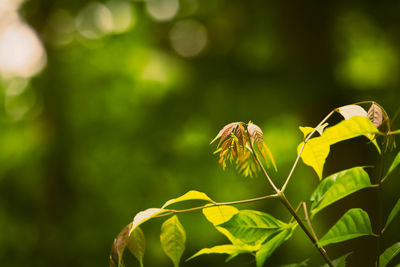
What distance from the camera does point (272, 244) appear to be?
1.86ft

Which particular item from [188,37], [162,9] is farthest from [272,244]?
[188,37]

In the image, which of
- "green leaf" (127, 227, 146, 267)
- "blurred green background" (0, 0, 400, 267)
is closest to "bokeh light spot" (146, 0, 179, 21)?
"blurred green background" (0, 0, 400, 267)

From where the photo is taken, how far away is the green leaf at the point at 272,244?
554mm

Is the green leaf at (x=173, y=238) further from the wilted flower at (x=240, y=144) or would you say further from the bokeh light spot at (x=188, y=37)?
the bokeh light spot at (x=188, y=37)

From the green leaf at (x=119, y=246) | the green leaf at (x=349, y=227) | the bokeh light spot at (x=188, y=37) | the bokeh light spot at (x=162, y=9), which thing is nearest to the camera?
the green leaf at (x=349, y=227)

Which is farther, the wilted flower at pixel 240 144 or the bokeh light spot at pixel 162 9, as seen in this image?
the bokeh light spot at pixel 162 9

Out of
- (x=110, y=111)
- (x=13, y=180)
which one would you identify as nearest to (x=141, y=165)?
(x=110, y=111)

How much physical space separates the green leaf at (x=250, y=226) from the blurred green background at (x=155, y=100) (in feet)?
8.78

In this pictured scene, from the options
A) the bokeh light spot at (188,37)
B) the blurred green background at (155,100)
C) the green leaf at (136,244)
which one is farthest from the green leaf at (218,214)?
the bokeh light spot at (188,37)

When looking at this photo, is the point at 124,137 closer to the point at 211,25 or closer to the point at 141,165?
the point at 141,165

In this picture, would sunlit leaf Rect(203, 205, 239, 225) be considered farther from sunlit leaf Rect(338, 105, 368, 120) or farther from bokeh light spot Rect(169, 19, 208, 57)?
bokeh light spot Rect(169, 19, 208, 57)

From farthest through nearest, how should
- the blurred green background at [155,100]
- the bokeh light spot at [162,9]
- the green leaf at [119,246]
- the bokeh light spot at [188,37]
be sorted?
the bokeh light spot at [188,37], the bokeh light spot at [162,9], the blurred green background at [155,100], the green leaf at [119,246]

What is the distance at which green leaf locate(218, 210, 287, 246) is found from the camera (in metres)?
0.54

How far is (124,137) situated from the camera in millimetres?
4336
